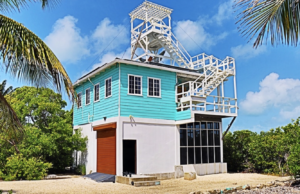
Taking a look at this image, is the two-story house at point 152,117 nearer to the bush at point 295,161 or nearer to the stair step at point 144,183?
the stair step at point 144,183

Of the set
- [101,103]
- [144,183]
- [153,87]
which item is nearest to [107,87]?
[101,103]

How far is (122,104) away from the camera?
1673cm

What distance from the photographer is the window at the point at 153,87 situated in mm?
18016

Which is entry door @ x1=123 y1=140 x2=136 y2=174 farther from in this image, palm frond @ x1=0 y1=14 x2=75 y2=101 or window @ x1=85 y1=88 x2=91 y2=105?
palm frond @ x1=0 y1=14 x2=75 y2=101

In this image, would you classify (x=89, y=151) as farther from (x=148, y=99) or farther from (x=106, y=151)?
(x=148, y=99)

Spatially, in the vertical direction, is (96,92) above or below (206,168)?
above

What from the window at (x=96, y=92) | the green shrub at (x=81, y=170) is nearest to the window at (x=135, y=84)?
the window at (x=96, y=92)

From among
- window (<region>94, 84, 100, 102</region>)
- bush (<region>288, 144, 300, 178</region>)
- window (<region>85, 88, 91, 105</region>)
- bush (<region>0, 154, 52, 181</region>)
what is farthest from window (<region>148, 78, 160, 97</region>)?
bush (<region>288, 144, 300, 178</region>)

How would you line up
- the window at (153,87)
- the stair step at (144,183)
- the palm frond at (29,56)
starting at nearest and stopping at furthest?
1. the palm frond at (29,56)
2. the stair step at (144,183)
3. the window at (153,87)

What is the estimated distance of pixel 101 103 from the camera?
743 inches

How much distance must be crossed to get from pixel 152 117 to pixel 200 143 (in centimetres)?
396

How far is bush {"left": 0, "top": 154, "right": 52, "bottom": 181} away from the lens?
1655 centimetres

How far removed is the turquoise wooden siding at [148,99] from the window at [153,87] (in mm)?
245

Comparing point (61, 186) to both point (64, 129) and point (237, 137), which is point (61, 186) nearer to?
point (64, 129)
